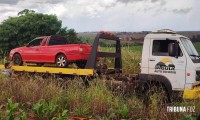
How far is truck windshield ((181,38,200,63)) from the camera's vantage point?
12277 mm

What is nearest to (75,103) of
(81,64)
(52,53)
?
(81,64)

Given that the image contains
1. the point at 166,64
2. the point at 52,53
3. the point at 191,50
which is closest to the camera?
the point at 166,64

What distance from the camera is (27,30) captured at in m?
29.3

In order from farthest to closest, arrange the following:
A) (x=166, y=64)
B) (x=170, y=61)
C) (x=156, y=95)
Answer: (x=166, y=64)
(x=170, y=61)
(x=156, y=95)

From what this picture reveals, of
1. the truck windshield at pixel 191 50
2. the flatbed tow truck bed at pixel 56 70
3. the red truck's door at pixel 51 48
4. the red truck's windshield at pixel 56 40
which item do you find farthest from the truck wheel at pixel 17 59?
the truck windshield at pixel 191 50

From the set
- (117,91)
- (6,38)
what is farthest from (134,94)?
(6,38)

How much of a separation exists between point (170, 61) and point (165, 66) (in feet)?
0.86

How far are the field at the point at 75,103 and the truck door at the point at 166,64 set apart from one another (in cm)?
85

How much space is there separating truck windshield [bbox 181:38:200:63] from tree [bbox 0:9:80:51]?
16.4 m

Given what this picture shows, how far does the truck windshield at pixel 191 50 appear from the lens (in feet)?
40.3

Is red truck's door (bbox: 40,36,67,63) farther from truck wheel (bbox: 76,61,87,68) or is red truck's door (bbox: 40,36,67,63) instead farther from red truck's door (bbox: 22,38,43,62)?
truck wheel (bbox: 76,61,87,68)

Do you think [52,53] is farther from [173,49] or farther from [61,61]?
[173,49]

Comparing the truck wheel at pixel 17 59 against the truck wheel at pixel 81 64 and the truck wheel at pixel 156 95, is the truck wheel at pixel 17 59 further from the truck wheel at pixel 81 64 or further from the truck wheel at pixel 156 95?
the truck wheel at pixel 156 95

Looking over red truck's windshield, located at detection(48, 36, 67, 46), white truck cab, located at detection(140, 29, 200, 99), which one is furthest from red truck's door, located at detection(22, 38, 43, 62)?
white truck cab, located at detection(140, 29, 200, 99)
